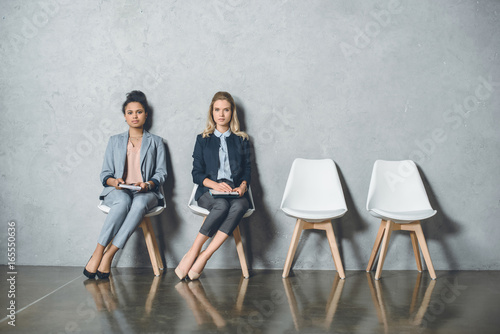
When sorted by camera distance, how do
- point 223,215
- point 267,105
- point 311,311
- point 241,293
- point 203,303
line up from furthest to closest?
1. point 267,105
2. point 223,215
3. point 241,293
4. point 203,303
5. point 311,311

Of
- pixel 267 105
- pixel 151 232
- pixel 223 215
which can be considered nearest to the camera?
pixel 223 215

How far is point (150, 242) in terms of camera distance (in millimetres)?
2822

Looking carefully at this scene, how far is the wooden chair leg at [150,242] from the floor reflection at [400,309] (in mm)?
1439

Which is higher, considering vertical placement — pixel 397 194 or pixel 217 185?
pixel 217 185

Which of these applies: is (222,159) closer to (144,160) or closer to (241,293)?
(144,160)

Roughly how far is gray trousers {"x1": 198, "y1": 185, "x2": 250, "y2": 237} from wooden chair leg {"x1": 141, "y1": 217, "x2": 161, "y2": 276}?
0.44 meters

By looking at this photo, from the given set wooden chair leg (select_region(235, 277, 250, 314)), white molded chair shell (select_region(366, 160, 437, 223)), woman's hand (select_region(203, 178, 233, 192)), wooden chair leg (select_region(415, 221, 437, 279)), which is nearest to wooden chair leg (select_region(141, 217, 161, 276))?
woman's hand (select_region(203, 178, 233, 192))

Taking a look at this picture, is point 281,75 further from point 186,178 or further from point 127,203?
point 127,203

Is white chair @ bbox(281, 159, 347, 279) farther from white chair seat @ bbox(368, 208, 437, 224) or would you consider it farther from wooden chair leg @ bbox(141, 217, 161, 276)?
Answer: wooden chair leg @ bbox(141, 217, 161, 276)

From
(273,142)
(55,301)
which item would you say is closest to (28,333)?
(55,301)

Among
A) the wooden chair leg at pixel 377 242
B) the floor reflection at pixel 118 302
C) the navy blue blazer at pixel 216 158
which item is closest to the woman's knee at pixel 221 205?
the navy blue blazer at pixel 216 158

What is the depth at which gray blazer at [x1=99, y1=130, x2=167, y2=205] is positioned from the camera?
292cm

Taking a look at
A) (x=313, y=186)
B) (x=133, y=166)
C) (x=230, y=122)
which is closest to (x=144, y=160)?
(x=133, y=166)

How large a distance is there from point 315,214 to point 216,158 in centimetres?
82
